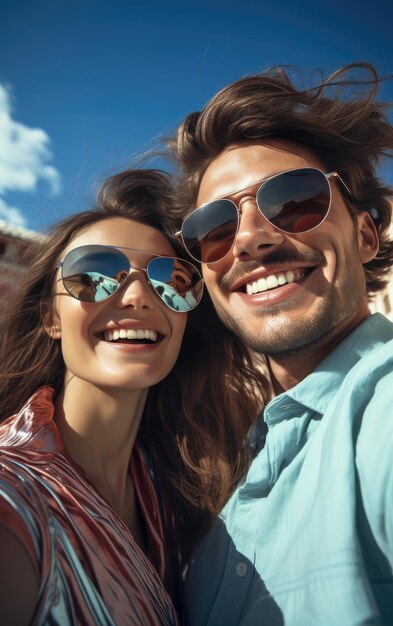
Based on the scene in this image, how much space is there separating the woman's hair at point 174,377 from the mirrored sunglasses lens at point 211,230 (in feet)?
0.52

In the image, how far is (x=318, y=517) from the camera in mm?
954

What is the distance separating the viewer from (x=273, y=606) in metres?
1.01

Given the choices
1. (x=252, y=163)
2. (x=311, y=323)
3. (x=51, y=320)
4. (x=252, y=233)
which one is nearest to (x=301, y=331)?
A: (x=311, y=323)

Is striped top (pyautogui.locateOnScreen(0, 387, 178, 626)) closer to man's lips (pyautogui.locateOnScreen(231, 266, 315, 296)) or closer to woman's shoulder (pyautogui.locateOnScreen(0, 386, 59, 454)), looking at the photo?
woman's shoulder (pyautogui.locateOnScreen(0, 386, 59, 454))

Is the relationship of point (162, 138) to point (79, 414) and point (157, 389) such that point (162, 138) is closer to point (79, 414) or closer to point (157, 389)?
point (157, 389)

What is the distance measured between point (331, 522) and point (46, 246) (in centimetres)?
183

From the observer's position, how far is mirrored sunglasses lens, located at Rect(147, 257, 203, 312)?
1750 mm

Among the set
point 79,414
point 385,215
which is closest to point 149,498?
point 79,414

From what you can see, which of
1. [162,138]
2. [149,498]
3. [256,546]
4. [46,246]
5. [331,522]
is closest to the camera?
[331,522]

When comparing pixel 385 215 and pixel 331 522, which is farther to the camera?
pixel 385 215

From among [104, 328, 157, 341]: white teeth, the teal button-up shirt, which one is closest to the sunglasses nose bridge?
[104, 328, 157, 341]: white teeth

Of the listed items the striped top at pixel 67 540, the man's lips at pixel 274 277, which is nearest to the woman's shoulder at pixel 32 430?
the striped top at pixel 67 540

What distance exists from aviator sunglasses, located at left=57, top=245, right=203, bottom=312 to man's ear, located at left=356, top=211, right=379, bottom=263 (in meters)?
0.89

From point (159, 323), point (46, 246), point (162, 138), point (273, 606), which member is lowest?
point (273, 606)
